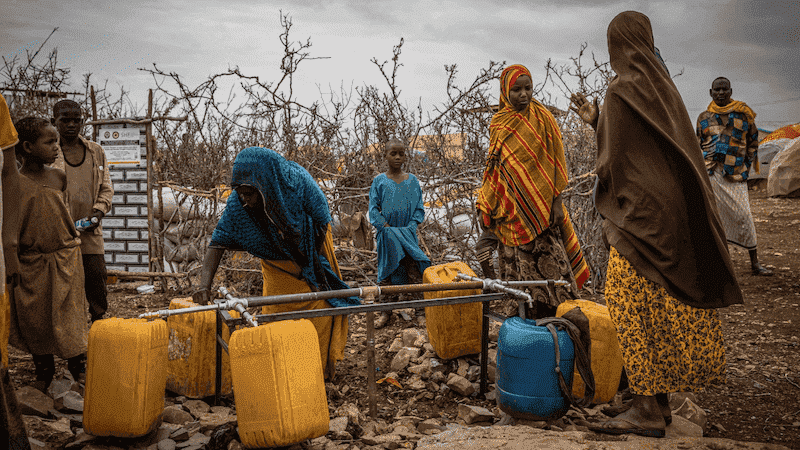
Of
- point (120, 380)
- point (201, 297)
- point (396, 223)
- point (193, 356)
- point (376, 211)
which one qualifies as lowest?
point (193, 356)

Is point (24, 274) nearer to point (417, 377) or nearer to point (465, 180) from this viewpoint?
point (417, 377)

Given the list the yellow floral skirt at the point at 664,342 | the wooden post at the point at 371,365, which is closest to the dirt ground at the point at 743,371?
the wooden post at the point at 371,365

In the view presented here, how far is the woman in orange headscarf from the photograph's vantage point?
3.91 meters

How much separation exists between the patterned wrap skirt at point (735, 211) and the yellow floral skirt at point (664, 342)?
12.9 ft

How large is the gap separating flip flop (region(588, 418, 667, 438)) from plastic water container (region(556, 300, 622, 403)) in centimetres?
41

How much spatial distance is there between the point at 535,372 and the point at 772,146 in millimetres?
13973

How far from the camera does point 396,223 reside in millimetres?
5039

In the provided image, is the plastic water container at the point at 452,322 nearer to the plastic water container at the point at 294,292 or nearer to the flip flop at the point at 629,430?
the plastic water container at the point at 294,292

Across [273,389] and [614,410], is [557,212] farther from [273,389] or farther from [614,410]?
[273,389]

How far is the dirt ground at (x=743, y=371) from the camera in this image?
9.96 feet

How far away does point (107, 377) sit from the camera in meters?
2.38

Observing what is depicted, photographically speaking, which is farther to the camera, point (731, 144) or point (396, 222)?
point (731, 144)

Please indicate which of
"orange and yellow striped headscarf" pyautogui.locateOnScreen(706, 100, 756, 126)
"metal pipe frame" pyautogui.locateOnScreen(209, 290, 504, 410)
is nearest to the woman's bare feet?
"metal pipe frame" pyautogui.locateOnScreen(209, 290, 504, 410)

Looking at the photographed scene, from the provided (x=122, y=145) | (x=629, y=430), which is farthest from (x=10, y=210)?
(x=122, y=145)
